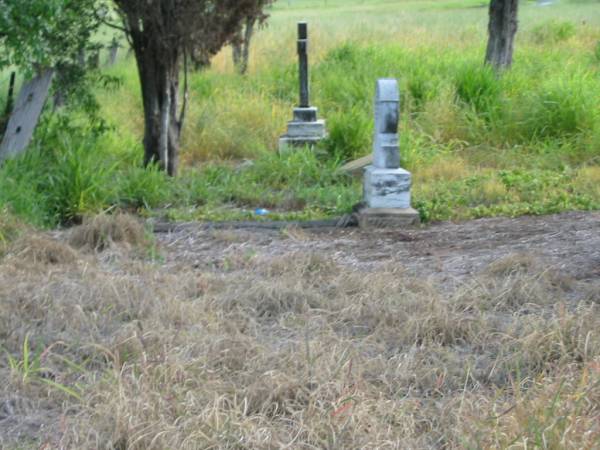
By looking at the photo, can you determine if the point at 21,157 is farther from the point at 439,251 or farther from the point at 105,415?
the point at 105,415

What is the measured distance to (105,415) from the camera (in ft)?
13.8

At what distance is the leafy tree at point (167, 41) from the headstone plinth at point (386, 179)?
7.31 feet

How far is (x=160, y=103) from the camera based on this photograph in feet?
33.5

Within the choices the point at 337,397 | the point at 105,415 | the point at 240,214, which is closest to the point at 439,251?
the point at 240,214

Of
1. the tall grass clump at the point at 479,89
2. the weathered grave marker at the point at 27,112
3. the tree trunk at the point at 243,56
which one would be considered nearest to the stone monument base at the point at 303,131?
the tall grass clump at the point at 479,89

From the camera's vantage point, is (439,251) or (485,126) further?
(485,126)

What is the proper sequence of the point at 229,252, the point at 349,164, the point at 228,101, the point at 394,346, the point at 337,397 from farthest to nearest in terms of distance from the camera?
the point at 228,101 → the point at 349,164 → the point at 229,252 → the point at 394,346 → the point at 337,397

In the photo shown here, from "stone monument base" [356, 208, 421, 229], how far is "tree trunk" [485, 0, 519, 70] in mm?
7194

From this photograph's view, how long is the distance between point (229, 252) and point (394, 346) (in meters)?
2.39

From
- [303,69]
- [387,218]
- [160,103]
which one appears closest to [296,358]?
[387,218]

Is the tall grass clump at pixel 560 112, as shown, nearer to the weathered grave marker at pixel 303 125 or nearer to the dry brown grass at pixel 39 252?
the weathered grave marker at pixel 303 125

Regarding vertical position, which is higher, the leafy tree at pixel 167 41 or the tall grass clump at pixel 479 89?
the leafy tree at pixel 167 41

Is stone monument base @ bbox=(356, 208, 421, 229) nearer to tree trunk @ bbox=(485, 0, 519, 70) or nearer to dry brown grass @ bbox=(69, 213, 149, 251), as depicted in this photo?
dry brown grass @ bbox=(69, 213, 149, 251)

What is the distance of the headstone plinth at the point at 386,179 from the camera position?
8.51 meters
